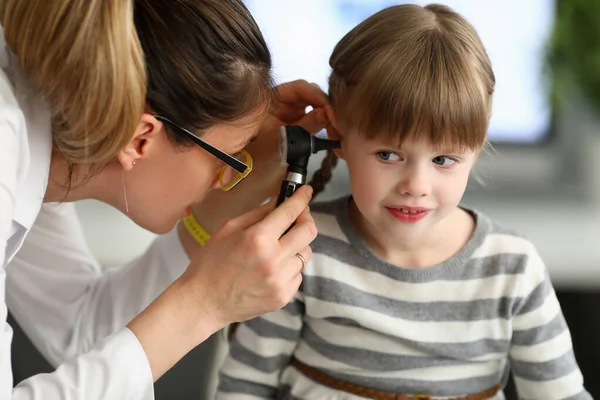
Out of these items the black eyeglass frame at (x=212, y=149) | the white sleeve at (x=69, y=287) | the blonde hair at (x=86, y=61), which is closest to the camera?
the blonde hair at (x=86, y=61)

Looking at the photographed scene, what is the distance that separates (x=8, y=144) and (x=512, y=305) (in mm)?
689

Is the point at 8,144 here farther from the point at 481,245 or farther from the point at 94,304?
the point at 481,245

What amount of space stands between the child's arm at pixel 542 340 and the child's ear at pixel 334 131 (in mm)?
307

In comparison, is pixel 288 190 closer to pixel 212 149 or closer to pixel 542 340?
pixel 212 149

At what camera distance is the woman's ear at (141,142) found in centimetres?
94

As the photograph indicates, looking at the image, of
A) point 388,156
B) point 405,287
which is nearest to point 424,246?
point 405,287

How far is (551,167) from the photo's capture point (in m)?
2.38

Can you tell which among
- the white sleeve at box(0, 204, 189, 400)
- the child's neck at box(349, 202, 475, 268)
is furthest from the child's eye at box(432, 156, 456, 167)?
the white sleeve at box(0, 204, 189, 400)

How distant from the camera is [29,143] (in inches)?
36.6

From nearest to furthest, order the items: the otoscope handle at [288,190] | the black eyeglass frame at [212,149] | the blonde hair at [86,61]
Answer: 1. the blonde hair at [86,61]
2. the black eyeglass frame at [212,149]
3. the otoscope handle at [288,190]

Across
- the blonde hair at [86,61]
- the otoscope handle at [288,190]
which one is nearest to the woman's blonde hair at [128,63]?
the blonde hair at [86,61]

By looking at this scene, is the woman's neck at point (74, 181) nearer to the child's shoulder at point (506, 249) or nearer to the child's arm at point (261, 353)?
the child's arm at point (261, 353)

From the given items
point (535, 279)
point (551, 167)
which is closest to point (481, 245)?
point (535, 279)

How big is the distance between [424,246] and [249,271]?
0.27 m
